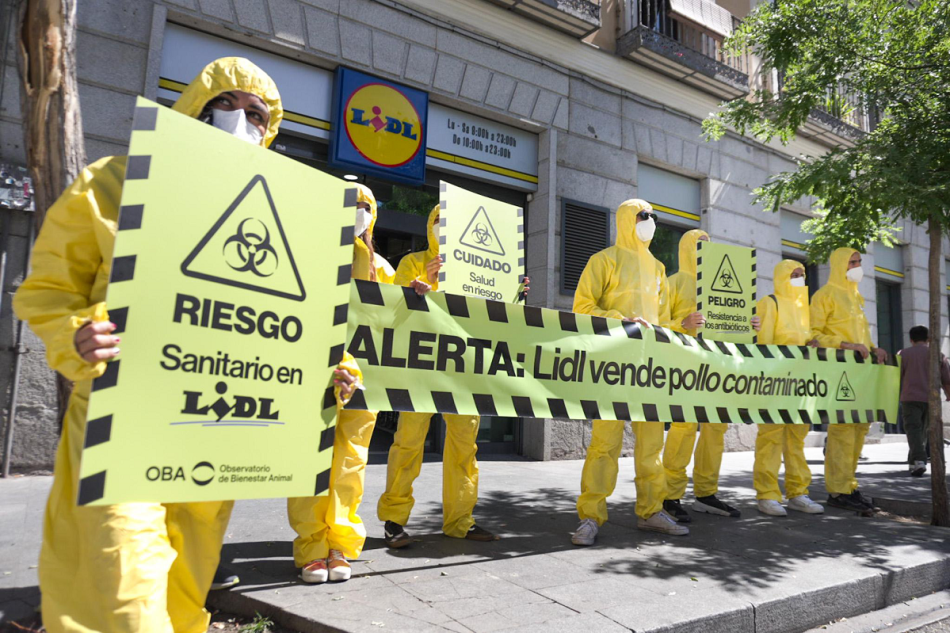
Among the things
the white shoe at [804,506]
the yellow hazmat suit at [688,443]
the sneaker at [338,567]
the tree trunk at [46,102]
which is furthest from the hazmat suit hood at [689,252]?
the tree trunk at [46,102]

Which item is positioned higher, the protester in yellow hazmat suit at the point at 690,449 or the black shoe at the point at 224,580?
the protester in yellow hazmat suit at the point at 690,449

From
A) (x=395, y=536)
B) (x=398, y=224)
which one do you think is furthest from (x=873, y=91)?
(x=395, y=536)

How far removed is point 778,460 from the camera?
18.4 ft

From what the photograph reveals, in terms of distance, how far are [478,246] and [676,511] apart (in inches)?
106

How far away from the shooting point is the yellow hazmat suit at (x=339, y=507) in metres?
3.28

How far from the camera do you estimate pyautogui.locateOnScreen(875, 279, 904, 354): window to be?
50.7ft

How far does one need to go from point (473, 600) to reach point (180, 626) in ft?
4.49

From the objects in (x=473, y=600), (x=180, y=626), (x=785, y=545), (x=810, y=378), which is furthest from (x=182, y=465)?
(x=810, y=378)

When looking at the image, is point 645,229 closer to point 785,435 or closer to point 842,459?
point 785,435

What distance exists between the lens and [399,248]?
28.0ft

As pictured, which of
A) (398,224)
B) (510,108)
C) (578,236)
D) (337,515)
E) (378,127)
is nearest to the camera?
(337,515)

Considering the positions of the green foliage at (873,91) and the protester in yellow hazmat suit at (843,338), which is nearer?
the green foliage at (873,91)

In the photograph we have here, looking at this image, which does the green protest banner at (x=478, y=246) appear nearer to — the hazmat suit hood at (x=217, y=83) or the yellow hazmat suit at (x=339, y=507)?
the yellow hazmat suit at (x=339, y=507)

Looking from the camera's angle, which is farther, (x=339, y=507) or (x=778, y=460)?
(x=778, y=460)
